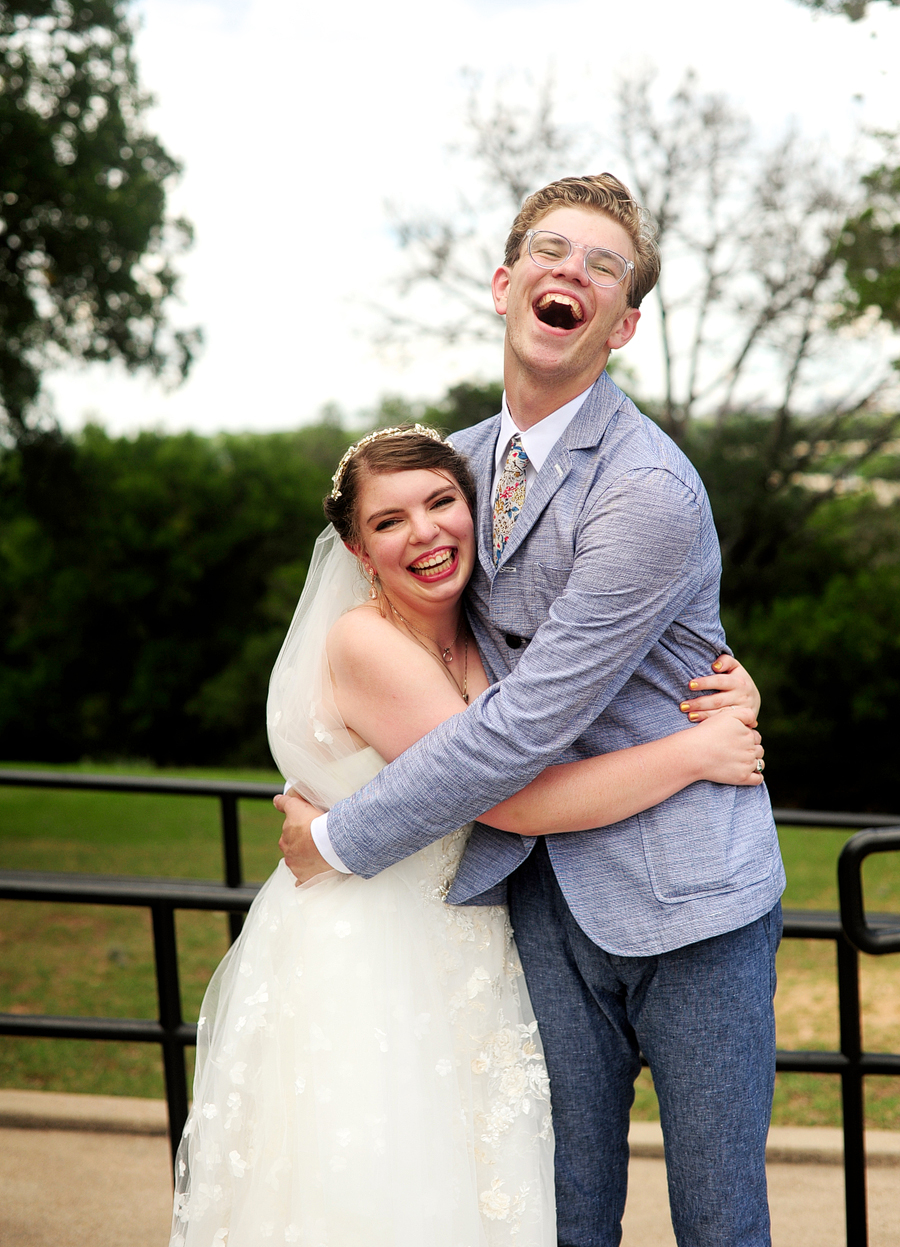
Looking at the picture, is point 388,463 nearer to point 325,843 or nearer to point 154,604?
point 325,843

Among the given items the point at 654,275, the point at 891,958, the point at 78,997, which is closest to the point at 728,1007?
the point at 654,275

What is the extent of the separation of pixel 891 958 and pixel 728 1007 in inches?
196

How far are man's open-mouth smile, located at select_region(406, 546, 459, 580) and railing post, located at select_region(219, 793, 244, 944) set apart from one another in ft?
3.40

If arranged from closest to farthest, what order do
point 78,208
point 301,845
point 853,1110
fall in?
point 301,845 → point 853,1110 → point 78,208

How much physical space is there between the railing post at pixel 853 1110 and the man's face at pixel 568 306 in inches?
48.2

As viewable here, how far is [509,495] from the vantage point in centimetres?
189

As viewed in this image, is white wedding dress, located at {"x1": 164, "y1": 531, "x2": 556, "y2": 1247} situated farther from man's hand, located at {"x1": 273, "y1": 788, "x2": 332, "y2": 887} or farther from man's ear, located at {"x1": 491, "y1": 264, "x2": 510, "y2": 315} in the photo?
man's ear, located at {"x1": 491, "y1": 264, "x2": 510, "y2": 315}

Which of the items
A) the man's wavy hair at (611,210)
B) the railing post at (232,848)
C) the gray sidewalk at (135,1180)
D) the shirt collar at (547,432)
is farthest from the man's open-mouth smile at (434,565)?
the gray sidewalk at (135,1180)

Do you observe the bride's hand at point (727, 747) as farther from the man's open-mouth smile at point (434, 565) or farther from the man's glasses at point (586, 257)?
the man's glasses at point (586, 257)

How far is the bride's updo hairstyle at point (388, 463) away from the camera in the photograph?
191 centimetres

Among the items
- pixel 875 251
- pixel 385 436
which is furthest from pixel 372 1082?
pixel 875 251

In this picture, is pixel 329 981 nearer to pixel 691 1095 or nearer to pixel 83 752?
pixel 691 1095

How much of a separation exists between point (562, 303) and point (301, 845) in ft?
3.31

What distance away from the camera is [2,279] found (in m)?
8.04
